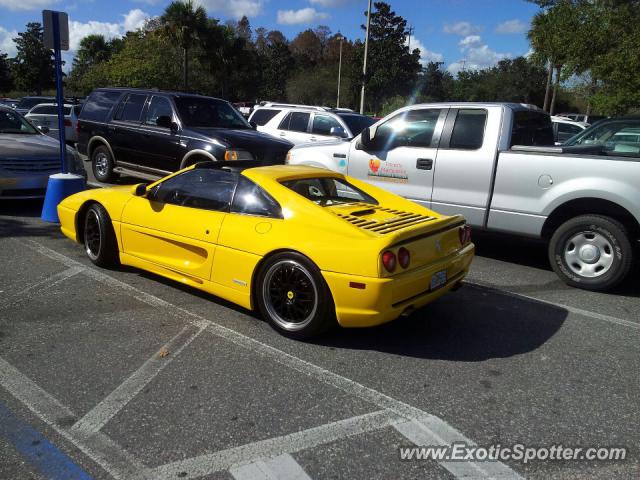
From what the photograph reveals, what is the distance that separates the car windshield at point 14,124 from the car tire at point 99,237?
4.49m

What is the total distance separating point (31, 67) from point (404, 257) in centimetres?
6816

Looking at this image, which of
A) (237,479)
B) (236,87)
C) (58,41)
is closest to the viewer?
(237,479)

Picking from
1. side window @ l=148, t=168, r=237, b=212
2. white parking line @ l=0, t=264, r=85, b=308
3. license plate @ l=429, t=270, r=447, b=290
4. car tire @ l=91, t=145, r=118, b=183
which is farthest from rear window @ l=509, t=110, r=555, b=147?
car tire @ l=91, t=145, r=118, b=183

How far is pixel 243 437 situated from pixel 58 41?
736 centimetres

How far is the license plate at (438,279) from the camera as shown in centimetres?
406

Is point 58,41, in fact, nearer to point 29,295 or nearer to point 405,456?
point 29,295

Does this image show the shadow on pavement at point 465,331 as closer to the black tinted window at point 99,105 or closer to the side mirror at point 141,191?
the side mirror at point 141,191

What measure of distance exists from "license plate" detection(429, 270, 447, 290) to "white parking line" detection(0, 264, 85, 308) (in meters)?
3.46

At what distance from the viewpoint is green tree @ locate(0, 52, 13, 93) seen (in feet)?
202

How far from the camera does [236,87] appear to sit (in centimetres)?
5828

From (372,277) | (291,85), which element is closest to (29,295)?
(372,277)

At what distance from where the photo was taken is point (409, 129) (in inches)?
274

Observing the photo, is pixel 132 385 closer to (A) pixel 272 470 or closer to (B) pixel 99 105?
(A) pixel 272 470

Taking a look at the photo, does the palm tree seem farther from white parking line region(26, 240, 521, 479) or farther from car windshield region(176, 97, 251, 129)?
white parking line region(26, 240, 521, 479)
